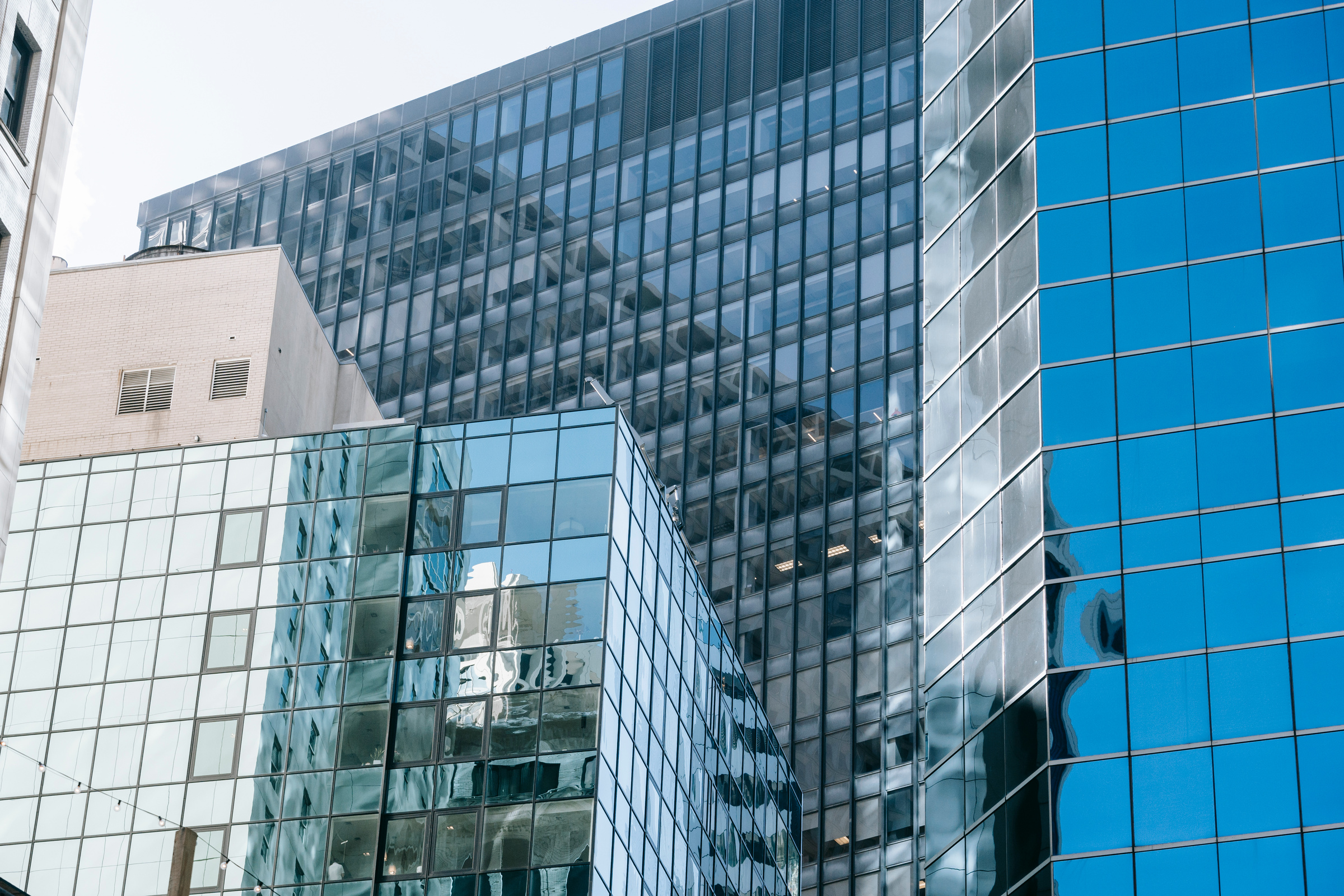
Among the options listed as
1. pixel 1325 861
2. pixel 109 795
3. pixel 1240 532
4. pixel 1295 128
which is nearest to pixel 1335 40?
pixel 1295 128

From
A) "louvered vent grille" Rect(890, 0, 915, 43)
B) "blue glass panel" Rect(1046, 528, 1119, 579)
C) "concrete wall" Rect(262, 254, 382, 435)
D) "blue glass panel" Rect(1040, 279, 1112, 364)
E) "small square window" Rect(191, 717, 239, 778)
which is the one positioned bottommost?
"small square window" Rect(191, 717, 239, 778)

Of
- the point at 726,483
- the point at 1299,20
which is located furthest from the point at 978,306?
the point at 726,483

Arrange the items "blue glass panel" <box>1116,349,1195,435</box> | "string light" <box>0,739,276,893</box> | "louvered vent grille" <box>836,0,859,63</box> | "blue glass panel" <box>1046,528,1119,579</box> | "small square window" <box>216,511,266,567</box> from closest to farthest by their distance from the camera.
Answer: "string light" <box>0,739,276,893</box> → "blue glass panel" <box>1046,528,1119,579</box> → "blue glass panel" <box>1116,349,1195,435</box> → "small square window" <box>216,511,266,567</box> → "louvered vent grille" <box>836,0,859,63</box>

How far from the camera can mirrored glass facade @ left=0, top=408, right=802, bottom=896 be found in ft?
185

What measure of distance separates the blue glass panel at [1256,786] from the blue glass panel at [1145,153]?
1850 cm

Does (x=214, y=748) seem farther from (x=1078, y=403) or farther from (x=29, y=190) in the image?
(x=29, y=190)

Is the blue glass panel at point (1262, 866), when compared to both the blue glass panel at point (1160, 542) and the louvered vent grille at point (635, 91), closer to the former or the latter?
the blue glass panel at point (1160, 542)

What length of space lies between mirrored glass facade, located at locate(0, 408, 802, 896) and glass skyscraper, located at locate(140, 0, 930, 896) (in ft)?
113

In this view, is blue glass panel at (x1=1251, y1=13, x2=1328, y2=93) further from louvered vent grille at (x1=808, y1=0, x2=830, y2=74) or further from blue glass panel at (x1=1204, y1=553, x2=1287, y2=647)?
louvered vent grille at (x1=808, y1=0, x2=830, y2=74)

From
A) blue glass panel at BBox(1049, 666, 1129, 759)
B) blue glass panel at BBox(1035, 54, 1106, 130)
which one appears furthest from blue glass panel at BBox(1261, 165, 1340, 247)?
blue glass panel at BBox(1049, 666, 1129, 759)

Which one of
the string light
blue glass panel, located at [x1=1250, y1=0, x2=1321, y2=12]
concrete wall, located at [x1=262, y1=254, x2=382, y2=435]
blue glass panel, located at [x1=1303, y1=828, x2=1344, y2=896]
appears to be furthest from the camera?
concrete wall, located at [x1=262, y1=254, x2=382, y2=435]

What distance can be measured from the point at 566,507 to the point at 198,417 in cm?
1693

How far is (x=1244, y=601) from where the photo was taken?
179 feet

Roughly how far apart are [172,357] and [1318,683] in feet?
135
